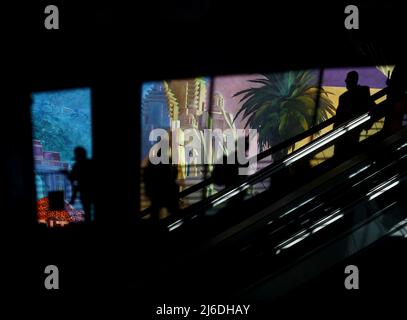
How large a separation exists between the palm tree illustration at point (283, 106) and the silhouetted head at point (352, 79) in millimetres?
383

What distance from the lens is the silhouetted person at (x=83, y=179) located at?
22.3 ft

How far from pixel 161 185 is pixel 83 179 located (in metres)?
1.46

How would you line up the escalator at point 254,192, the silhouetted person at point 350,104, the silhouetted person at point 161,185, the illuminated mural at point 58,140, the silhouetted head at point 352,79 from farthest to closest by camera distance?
the silhouetted person at point 161,185
the illuminated mural at point 58,140
the silhouetted head at point 352,79
the silhouetted person at point 350,104
the escalator at point 254,192

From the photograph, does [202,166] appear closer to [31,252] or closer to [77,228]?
[77,228]

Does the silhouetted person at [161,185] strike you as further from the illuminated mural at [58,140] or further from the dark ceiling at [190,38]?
the dark ceiling at [190,38]

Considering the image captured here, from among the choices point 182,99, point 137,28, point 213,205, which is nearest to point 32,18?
point 137,28

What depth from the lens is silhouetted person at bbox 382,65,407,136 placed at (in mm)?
4930

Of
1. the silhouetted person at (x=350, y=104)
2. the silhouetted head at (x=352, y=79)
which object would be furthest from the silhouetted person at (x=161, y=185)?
the silhouetted head at (x=352, y=79)

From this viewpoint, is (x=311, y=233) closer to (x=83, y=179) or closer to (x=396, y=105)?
(x=396, y=105)

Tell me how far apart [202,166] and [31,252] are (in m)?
3.17

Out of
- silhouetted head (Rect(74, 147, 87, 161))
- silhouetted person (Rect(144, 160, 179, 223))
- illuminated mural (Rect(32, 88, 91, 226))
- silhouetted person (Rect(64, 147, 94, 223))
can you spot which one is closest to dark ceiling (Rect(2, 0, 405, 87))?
illuminated mural (Rect(32, 88, 91, 226))

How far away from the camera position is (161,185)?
268 inches

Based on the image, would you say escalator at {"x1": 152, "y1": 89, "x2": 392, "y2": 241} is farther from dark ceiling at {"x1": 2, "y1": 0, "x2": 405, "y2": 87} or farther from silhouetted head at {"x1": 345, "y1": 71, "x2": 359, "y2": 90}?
dark ceiling at {"x1": 2, "y1": 0, "x2": 405, "y2": 87}

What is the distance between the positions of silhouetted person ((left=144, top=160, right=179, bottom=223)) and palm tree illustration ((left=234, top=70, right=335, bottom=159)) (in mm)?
1616
